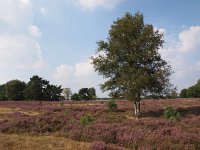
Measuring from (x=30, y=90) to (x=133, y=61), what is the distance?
82.9 m

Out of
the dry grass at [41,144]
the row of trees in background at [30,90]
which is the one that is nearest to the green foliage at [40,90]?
the row of trees in background at [30,90]

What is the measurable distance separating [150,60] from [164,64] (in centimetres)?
169

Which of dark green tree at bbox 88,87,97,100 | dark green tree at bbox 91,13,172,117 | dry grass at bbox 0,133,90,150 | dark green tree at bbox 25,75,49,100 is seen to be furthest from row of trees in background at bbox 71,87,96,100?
dry grass at bbox 0,133,90,150

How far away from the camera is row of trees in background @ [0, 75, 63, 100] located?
11431 cm

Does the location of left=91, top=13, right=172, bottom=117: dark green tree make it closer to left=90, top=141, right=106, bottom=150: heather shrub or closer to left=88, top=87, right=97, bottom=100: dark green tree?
left=90, top=141, right=106, bottom=150: heather shrub

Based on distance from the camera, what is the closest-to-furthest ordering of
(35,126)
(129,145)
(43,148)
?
(43,148) → (129,145) → (35,126)

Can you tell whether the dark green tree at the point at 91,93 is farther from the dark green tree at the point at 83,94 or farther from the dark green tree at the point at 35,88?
the dark green tree at the point at 35,88

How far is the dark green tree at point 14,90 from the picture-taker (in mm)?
116000

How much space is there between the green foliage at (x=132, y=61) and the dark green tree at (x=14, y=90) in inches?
3309

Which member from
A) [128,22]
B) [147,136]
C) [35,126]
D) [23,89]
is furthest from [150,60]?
[23,89]

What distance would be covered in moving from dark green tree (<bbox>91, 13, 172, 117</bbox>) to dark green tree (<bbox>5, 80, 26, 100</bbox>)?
84.0m

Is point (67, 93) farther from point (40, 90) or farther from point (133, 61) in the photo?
point (133, 61)

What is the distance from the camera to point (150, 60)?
119 ft

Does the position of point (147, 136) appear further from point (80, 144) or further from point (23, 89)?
point (23, 89)
